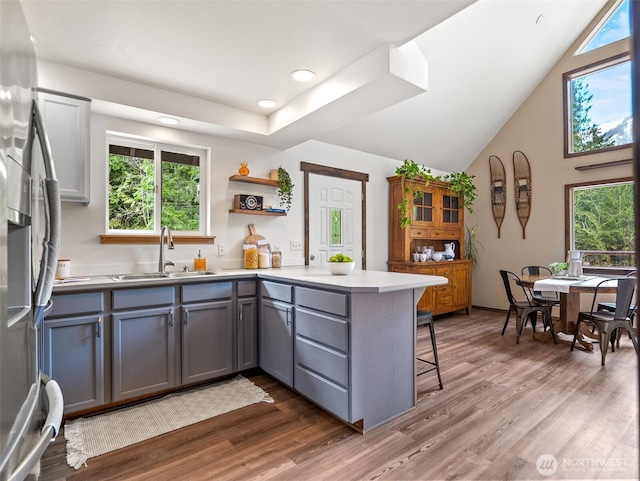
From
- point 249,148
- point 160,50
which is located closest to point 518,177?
point 249,148

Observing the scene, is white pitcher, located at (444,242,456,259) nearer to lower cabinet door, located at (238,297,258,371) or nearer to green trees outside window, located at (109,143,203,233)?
lower cabinet door, located at (238,297,258,371)

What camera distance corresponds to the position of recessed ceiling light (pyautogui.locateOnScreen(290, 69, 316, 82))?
263 centimetres

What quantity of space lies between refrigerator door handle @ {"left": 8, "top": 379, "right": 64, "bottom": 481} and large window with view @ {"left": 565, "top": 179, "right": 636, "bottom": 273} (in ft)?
18.4

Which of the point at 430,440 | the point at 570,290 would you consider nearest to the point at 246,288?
the point at 430,440

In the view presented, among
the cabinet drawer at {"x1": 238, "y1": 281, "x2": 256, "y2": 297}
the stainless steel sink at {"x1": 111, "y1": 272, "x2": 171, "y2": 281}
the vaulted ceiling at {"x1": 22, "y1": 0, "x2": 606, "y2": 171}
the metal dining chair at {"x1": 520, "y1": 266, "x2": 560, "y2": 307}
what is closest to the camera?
the vaulted ceiling at {"x1": 22, "y1": 0, "x2": 606, "y2": 171}

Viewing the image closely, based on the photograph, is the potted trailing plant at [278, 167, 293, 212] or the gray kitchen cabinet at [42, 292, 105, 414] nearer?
the gray kitchen cabinet at [42, 292, 105, 414]

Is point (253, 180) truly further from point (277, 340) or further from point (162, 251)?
point (277, 340)

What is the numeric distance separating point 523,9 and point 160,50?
159 inches

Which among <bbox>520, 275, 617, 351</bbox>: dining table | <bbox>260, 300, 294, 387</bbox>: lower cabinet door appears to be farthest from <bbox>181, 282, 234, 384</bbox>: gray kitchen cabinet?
<bbox>520, 275, 617, 351</bbox>: dining table

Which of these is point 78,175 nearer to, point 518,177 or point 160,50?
point 160,50

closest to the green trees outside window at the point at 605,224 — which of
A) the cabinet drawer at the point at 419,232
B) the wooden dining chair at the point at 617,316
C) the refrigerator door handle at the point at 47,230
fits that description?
the wooden dining chair at the point at 617,316

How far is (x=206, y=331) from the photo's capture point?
280cm

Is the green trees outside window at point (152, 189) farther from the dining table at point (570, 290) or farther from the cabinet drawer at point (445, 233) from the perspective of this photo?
the dining table at point (570, 290)

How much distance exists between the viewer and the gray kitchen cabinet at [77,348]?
220cm
